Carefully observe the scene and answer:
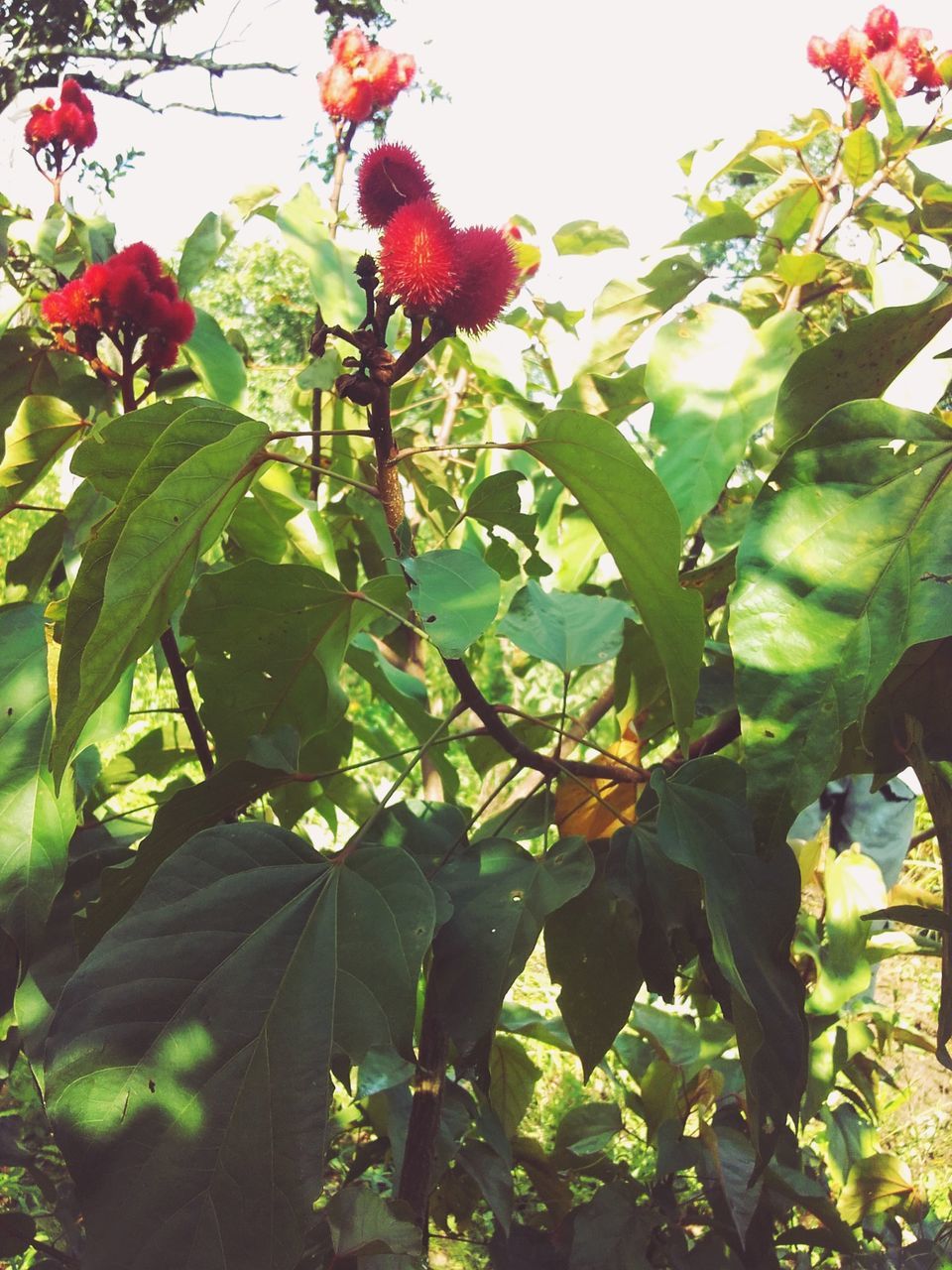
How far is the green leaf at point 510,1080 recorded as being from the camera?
38.8 inches

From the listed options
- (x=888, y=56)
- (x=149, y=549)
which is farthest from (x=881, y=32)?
(x=149, y=549)

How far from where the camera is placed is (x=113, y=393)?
958 millimetres

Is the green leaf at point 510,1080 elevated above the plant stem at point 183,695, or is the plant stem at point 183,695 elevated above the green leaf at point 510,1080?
the plant stem at point 183,695

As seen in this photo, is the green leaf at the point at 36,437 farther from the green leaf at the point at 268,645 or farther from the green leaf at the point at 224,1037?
the green leaf at the point at 224,1037

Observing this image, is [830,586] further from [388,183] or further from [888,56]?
[888,56]

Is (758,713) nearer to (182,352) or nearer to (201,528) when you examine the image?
(201,528)

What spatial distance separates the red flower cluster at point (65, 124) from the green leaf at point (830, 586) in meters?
1.10

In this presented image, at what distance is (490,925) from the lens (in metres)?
0.61

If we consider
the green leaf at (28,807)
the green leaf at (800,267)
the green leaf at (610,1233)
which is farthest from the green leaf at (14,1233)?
the green leaf at (800,267)

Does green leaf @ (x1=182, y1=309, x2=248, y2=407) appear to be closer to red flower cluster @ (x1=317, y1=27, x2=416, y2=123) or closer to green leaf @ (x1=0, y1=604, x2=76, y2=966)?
green leaf @ (x1=0, y1=604, x2=76, y2=966)

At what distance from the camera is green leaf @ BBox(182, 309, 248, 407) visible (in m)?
0.92

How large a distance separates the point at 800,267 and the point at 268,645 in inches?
22.7

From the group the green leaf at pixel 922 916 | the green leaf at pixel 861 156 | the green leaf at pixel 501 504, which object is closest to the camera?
the green leaf at pixel 922 916

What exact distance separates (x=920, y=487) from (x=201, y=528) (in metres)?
0.36
